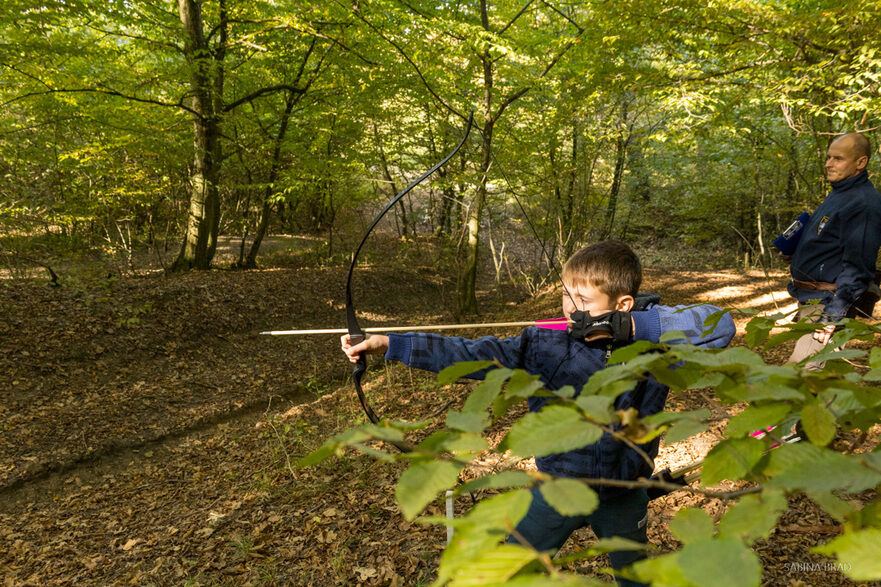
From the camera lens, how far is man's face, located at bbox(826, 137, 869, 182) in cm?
264

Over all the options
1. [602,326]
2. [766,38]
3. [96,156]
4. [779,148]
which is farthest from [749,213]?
[96,156]

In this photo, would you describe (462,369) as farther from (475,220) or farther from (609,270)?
(475,220)

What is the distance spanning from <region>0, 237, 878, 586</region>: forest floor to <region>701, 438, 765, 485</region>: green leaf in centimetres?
9

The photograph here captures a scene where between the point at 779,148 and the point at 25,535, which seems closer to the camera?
the point at 25,535

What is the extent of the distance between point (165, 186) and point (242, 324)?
474 centimetres

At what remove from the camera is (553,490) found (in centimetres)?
56

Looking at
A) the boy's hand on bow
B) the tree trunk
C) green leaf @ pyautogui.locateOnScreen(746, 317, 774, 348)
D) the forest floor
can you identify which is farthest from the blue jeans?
the tree trunk

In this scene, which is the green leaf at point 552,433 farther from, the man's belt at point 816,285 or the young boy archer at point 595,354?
the man's belt at point 816,285

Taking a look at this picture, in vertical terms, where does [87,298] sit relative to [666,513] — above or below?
above

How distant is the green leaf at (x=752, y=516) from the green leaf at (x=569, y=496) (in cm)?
15

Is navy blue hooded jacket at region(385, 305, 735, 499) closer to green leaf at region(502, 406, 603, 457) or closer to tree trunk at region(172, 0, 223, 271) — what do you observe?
green leaf at region(502, 406, 603, 457)

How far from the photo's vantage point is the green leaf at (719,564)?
0.42 m

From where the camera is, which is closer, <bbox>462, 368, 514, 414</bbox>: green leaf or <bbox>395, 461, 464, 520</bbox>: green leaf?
<bbox>395, 461, 464, 520</bbox>: green leaf

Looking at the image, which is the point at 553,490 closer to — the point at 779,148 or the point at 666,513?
the point at 666,513
